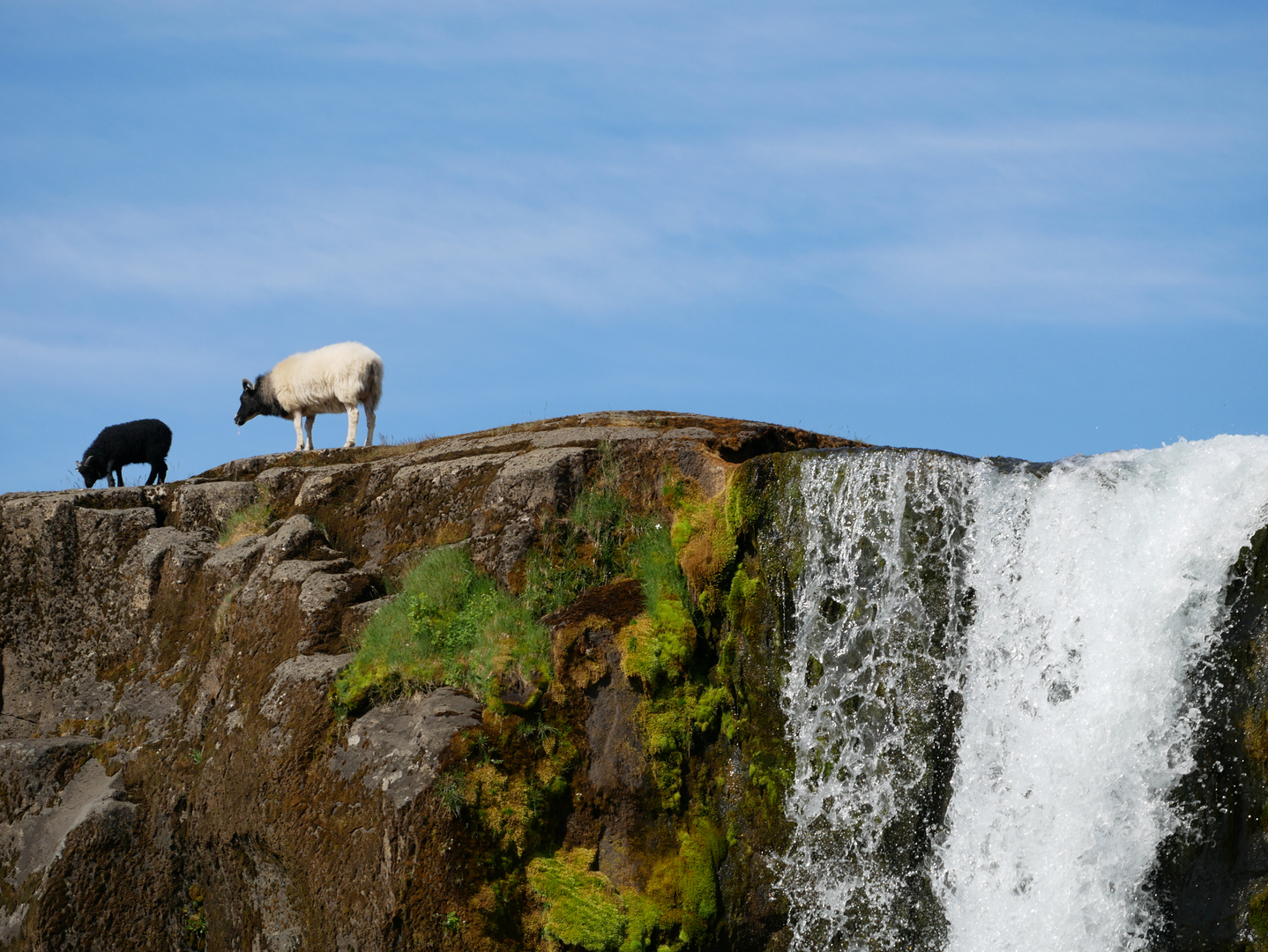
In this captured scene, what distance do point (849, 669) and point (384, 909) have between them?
498 centimetres

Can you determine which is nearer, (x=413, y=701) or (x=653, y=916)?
(x=653, y=916)

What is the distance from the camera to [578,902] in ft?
37.0

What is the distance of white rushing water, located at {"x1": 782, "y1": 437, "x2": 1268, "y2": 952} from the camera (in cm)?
995

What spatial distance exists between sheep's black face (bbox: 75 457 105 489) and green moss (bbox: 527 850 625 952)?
13733mm

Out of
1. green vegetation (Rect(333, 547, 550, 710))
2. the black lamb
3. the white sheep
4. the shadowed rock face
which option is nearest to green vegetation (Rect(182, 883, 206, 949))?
the shadowed rock face

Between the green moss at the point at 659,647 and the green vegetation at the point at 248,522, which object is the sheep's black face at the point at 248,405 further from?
the green moss at the point at 659,647

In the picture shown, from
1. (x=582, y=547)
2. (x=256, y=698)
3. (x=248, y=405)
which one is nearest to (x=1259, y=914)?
(x=582, y=547)

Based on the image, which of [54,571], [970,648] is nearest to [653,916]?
[970,648]

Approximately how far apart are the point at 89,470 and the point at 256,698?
32.6 ft

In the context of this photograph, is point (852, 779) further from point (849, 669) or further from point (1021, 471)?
point (1021, 471)

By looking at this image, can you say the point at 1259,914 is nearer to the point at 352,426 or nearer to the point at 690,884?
the point at 690,884

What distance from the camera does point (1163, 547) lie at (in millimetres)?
10367

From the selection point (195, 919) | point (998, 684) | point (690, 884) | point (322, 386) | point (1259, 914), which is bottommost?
point (195, 919)

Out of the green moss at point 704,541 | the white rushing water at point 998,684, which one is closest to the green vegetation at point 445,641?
the green moss at point 704,541
